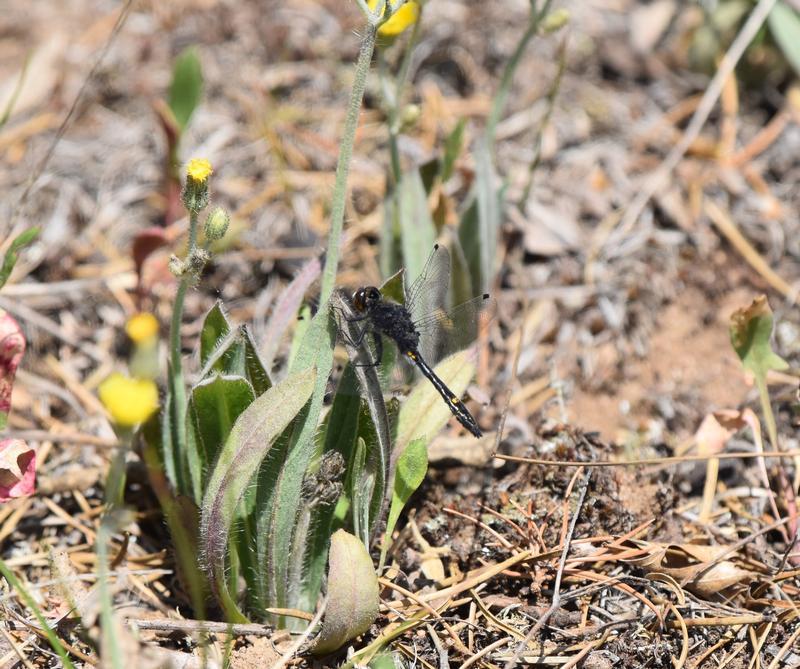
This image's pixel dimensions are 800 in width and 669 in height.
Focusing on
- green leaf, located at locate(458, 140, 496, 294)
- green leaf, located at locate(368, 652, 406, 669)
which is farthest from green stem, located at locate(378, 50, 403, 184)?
green leaf, located at locate(368, 652, 406, 669)

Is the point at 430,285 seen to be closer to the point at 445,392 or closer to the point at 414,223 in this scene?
the point at 445,392

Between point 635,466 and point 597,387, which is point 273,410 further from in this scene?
point 597,387

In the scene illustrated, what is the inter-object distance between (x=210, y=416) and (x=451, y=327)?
0.87 meters

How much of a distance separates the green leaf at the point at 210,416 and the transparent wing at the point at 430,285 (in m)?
0.68

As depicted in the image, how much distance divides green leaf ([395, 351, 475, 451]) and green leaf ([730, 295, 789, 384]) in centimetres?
99

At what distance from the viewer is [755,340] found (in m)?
3.01

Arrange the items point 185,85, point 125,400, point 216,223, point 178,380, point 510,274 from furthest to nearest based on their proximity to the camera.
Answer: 1. point 510,274
2. point 185,85
3. point 178,380
4. point 216,223
5. point 125,400

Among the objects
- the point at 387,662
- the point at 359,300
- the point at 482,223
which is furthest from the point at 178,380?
the point at 482,223

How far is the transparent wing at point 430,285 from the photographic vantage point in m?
2.84

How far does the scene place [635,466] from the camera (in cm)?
307

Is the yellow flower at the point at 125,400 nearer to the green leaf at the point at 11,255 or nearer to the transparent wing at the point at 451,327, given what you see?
the green leaf at the point at 11,255

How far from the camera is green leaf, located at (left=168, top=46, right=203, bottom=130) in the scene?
12.1 ft

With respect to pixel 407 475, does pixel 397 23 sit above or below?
above

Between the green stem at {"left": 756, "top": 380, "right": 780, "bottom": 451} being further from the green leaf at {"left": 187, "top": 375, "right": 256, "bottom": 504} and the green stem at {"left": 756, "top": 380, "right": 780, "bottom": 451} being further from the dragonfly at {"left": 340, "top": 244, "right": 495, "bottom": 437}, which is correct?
the green leaf at {"left": 187, "top": 375, "right": 256, "bottom": 504}
